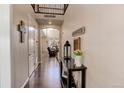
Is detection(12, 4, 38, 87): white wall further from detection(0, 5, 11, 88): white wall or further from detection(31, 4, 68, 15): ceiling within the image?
detection(31, 4, 68, 15): ceiling

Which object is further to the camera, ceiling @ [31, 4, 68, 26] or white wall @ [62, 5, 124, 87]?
ceiling @ [31, 4, 68, 26]

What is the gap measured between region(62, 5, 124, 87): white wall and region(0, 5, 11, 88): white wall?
152 centimetres

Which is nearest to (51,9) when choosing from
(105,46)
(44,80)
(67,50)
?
(67,50)

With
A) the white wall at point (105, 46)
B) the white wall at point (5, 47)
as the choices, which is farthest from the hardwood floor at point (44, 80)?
the white wall at point (105, 46)

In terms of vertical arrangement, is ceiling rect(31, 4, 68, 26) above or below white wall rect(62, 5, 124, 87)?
above

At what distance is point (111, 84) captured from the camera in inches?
68.1

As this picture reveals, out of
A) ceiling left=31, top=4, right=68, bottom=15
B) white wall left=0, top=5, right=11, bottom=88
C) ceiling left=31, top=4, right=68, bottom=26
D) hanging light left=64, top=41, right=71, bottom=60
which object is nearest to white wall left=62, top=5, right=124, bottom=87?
white wall left=0, top=5, right=11, bottom=88

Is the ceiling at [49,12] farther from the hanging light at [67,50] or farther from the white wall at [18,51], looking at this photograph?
the white wall at [18,51]

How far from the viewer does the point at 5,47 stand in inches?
97.6

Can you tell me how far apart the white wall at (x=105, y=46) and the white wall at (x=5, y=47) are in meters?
1.52

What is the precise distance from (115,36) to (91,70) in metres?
1.08

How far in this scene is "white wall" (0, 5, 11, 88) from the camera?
245 centimetres

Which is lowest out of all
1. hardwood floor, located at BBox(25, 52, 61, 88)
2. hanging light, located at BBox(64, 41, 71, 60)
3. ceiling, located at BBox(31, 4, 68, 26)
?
hardwood floor, located at BBox(25, 52, 61, 88)
